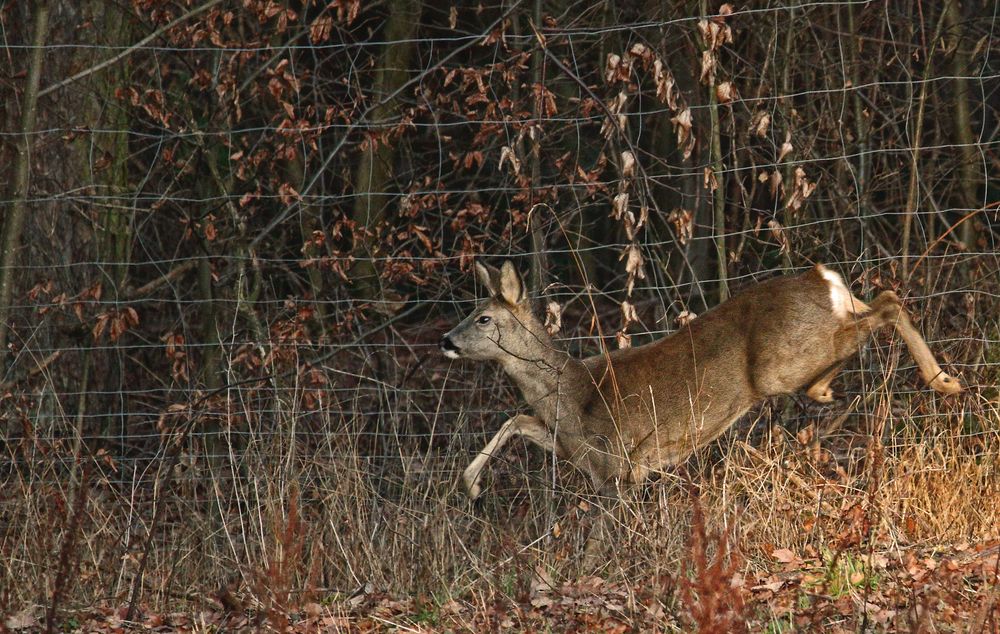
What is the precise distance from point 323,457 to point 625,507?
204 cm

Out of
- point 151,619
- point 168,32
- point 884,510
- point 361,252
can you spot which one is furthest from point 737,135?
point 151,619

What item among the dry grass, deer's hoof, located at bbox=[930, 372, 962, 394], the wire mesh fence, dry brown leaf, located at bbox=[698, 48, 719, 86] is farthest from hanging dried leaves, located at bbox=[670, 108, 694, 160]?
deer's hoof, located at bbox=[930, 372, 962, 394]

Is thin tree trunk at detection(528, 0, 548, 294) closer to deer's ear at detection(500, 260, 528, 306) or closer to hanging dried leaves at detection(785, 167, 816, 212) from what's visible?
deer's ear at detection(500, 260, 528, 306)

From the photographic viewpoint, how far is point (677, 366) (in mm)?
7059

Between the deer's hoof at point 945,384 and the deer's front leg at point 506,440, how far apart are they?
5.83ft

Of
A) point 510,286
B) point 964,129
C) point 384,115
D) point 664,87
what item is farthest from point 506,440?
point 964,129

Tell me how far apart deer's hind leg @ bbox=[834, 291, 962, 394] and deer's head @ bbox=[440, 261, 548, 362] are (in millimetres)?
1594

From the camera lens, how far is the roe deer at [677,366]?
6691 millimetres

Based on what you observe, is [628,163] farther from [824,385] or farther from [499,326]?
[824,385]

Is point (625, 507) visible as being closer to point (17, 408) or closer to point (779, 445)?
point (779, 445)

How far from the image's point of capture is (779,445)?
6.86 m

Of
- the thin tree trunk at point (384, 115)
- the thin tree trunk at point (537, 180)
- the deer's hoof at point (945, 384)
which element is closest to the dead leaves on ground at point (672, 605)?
the deer's hoof at point (945, 384)

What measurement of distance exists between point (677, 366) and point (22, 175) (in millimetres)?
3465

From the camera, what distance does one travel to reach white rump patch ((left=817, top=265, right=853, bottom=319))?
6.68m
